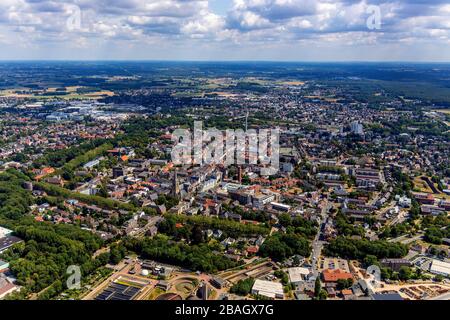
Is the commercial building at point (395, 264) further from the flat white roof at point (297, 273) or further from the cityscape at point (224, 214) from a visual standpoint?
the flat white roof at point (297, 273)

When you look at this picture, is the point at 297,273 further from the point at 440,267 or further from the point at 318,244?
the point at 440,267

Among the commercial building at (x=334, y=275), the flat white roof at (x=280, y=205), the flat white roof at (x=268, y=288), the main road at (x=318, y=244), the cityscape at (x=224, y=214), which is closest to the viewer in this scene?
the flat white roof at (x=268, y=288)

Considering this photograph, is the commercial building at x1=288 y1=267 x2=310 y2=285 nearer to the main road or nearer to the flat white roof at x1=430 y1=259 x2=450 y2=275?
the main road

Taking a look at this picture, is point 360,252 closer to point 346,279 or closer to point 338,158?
point 346,279

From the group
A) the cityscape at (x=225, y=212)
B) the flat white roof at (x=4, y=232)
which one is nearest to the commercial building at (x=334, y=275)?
the cityscape at (x=225, y=212)

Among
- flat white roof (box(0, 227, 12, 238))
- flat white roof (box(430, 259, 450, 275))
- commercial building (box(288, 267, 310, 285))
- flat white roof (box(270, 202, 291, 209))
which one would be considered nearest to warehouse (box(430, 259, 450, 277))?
flat white roof (box(430, 259, 450, 275))

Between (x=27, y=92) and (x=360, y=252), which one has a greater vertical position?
(x=27, y=92)
